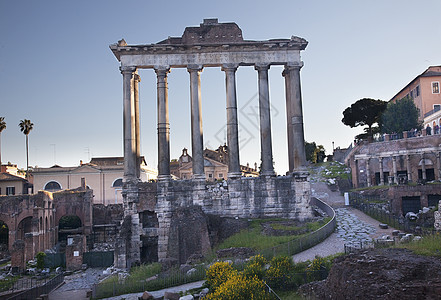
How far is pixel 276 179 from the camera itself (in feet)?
84.8

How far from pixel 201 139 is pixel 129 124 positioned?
4.44m

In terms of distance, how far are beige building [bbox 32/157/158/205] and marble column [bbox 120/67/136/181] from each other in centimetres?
2943

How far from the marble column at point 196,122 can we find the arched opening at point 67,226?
887 inches

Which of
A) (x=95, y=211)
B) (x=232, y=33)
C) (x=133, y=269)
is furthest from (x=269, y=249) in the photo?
(x=95, y=211)

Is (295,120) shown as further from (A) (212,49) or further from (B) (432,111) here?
(B) (432,111)

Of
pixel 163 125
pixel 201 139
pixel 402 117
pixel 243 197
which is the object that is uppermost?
pixel 402 117

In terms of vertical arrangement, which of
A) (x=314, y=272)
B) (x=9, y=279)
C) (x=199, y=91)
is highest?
(x=199, y=91)

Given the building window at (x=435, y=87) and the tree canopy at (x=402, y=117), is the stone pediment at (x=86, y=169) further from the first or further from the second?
the building window at (x=435, y=87)

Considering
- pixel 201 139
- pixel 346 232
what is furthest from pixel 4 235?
pixel 346 232

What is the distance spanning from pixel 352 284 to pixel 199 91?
1806cm

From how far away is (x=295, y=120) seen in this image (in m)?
26.5

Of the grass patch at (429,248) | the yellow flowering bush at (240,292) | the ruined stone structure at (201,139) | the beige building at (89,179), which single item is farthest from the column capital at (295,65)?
the beige building at (89,179)

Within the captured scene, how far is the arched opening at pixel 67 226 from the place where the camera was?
143ft

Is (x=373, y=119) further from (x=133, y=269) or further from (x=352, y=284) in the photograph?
(x=352, y=284)
